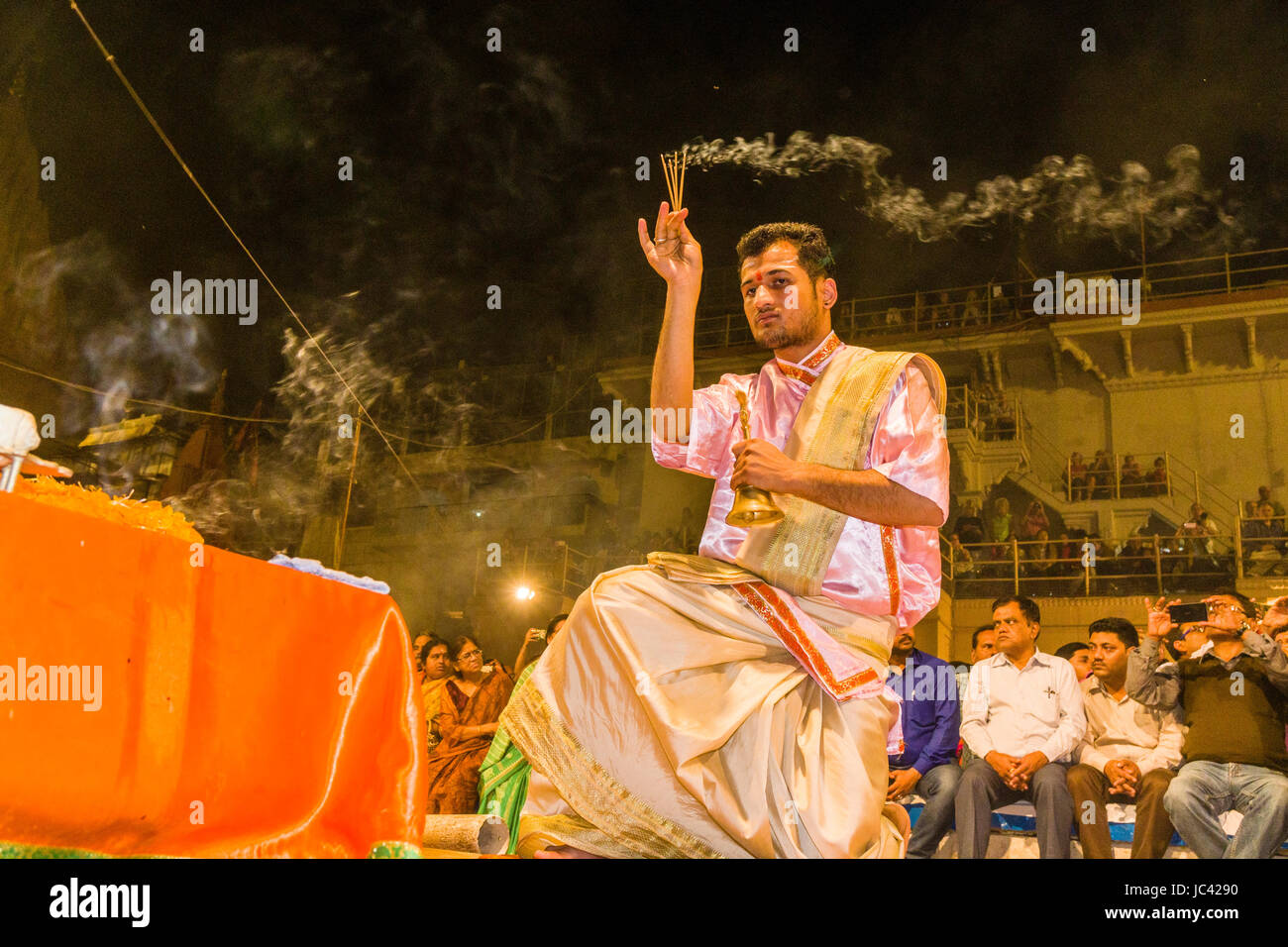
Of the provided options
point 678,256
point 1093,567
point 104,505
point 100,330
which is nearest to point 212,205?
point 100,330

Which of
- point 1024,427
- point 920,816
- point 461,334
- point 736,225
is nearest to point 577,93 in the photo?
point 736,225

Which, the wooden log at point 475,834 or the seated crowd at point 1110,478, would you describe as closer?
the wooden log at point 475,834

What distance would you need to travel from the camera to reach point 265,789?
2285 millimetres

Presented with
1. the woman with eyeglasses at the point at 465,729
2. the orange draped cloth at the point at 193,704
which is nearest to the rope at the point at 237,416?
the woman with eyeglasses at the point at 465,729

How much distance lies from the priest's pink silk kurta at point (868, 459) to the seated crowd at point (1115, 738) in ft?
6.61

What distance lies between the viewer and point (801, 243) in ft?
8.75

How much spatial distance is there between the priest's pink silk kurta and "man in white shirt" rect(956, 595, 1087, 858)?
1.97 meters

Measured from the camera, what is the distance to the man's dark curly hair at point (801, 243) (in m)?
2.67

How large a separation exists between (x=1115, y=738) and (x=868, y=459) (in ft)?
9.13

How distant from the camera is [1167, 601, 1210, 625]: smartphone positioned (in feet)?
16.1

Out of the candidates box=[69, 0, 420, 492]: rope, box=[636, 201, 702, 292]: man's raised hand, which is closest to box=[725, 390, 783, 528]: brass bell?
box=[636, 201, 702, 292]: man's raised hand

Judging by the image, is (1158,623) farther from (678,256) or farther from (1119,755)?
(678,256)

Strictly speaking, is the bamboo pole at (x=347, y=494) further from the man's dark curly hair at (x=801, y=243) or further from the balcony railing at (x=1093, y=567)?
the man's dark curly hair at (x=801, y=243)
